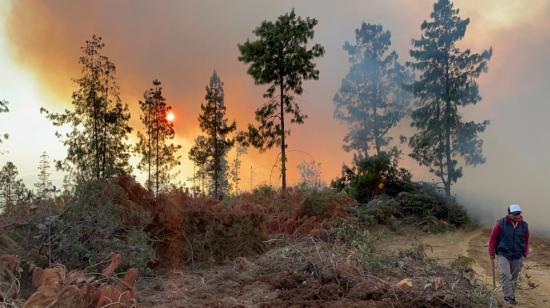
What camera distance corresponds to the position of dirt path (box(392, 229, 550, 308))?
1052cm

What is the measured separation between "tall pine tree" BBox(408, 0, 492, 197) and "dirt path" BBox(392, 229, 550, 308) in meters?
8.92

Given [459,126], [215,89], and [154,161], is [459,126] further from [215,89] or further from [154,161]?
[154,161]

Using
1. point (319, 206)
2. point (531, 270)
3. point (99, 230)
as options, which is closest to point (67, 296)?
point (99, 230)

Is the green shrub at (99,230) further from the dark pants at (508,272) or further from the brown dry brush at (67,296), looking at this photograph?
the dark pants at (508,272)

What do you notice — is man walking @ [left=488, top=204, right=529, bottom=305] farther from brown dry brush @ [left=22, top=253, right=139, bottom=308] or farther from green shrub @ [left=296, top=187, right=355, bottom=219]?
green shrub @ [left=296, top=187, right=355, bottom=219]

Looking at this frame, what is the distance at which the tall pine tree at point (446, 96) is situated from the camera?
32.8m

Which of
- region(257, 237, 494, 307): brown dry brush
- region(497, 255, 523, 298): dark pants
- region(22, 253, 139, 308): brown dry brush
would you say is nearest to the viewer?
region(22, 253, 139, 308): brown dry brush

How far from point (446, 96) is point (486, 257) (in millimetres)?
18073

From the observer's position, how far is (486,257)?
16734 mm

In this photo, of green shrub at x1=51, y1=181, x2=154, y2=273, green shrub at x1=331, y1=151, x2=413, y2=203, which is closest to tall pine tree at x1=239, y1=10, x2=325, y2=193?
green shrub at x1=331, y1=151, x2=413, y2=203

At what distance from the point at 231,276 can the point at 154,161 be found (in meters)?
31.1

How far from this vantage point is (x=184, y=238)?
11.9 meters

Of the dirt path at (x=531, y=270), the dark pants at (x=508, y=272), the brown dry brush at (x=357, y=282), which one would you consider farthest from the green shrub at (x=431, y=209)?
the brown dry brush at (x=357, y=282)

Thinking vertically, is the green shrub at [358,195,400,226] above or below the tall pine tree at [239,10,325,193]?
below
